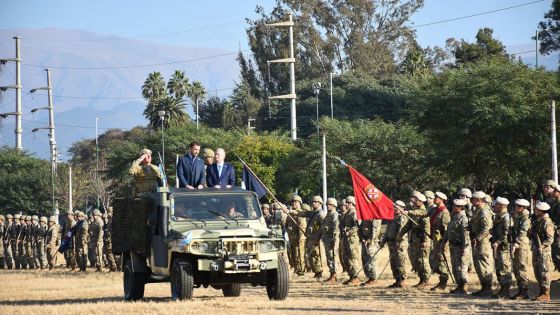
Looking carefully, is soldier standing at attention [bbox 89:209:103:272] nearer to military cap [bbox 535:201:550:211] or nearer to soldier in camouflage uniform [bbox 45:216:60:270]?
soldier in camouflage uniform [bbox 45:216:60:270]

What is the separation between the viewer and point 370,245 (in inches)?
952

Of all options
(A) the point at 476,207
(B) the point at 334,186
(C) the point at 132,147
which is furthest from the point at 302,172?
(A) the point at 476,207

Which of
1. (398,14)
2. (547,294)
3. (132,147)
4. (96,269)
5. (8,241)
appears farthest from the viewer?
(398,14)

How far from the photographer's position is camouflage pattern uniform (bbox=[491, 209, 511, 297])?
19.7 meters

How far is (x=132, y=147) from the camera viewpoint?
7681 centimetres

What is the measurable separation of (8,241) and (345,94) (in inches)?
1772

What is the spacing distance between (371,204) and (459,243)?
11.1ft

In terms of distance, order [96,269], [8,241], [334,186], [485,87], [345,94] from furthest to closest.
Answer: [345,94] < [334,186] < [485,87] < [8,241] < [96,269]

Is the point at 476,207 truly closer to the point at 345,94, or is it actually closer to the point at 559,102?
the point at 559,102

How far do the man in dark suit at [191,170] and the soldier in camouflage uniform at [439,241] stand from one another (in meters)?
4.77

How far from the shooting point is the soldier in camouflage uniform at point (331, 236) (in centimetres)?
2567

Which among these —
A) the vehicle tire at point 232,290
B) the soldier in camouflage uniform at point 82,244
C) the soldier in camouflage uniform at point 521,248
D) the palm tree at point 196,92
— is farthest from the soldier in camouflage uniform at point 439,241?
the palm tree at point 196,92

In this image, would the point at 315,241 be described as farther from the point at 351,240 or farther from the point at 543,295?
the point at 543,295

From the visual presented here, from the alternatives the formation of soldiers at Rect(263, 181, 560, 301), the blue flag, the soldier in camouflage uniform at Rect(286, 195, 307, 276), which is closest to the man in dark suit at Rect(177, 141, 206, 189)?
the formation of soldiers at Rect(263, 181, 560, 301)
